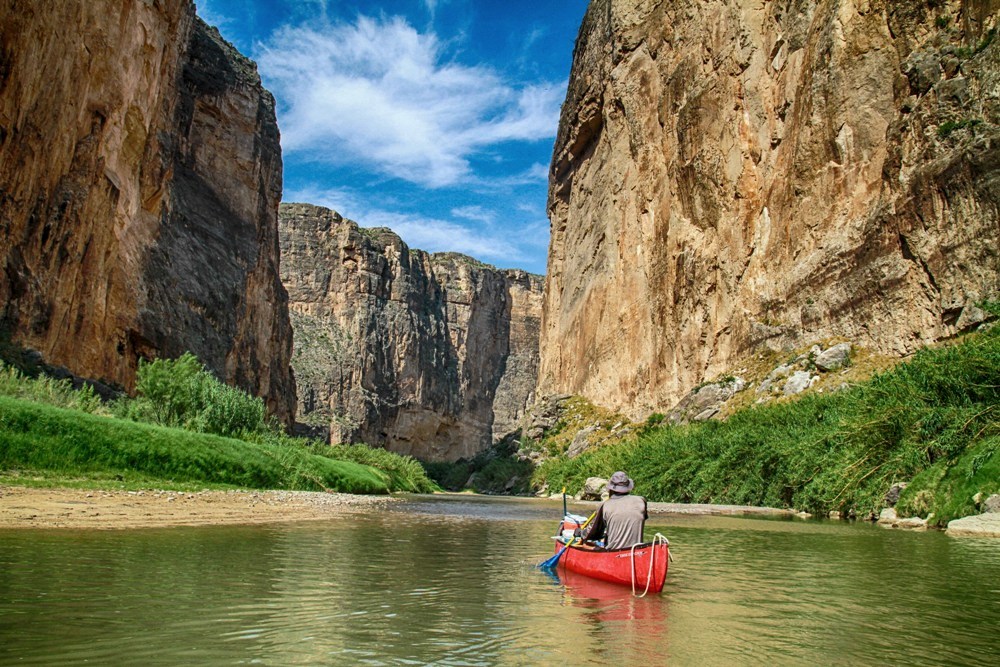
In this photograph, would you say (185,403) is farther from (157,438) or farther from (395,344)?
(395,344)

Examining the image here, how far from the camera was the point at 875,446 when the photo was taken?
56.3 feet

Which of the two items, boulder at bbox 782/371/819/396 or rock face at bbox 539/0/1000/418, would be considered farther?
boulder at bbox 782/371/819/396

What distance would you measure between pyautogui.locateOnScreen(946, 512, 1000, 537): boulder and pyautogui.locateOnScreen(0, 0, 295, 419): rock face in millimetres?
31735

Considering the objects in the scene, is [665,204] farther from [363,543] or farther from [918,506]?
[363,543]

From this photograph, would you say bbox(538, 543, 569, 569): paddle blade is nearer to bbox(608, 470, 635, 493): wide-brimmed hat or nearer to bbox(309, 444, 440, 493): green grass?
bbox(608, 470, 635, 493): wide-brimmed hat

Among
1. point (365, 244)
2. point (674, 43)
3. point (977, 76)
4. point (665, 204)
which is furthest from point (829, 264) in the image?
point (365, 244)

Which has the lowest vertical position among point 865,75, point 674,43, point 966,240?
point 966,240

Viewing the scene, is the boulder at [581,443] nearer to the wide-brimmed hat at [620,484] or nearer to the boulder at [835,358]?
the boulder at [835,358]

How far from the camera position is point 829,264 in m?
29.5

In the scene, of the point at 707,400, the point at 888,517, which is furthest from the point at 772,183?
the point at 888,517

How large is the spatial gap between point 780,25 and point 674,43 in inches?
418

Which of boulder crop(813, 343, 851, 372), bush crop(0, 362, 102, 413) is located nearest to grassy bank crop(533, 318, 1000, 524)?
boulder crop(813, 343, 851, 372)

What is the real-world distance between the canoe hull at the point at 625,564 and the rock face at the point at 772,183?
17.9m

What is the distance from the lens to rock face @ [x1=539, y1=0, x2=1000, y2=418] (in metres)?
24.3
